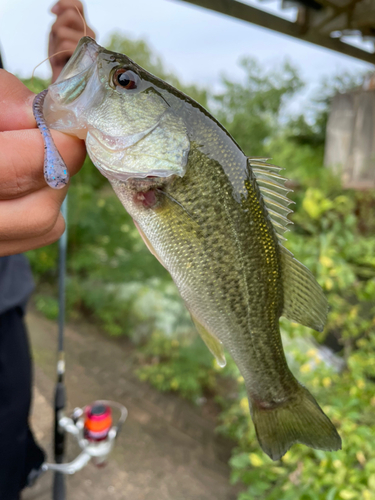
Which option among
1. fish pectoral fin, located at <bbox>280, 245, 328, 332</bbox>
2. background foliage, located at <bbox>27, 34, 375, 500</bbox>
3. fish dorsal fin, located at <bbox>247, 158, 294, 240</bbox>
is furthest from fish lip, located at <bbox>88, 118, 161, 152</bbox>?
background foliage, located at <bbox>27, 34, 375, 500</bbox>

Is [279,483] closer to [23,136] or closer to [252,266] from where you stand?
[252,266]

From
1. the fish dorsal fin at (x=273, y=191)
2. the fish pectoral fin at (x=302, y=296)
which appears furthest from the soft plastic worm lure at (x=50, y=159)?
the fish pectoral fin at (x=302, y=296)

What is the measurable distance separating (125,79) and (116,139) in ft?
0.45

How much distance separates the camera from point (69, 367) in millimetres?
3730

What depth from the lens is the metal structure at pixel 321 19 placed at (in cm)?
215

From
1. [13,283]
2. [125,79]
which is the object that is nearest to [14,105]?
[125,79]

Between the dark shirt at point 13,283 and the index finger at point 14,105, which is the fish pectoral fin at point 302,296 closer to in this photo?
the index finger at point 14,105

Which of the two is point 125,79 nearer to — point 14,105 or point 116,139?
point 116,139

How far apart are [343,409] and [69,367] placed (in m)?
2.97

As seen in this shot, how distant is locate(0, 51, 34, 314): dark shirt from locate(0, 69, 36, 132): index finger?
3.57 feet

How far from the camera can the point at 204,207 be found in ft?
2.63

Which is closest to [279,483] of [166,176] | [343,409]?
[343,409]

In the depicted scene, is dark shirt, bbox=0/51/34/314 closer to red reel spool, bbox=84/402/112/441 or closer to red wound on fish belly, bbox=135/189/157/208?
red reel spool, bbox=84/402/112/441

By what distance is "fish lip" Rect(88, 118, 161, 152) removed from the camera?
723mm
